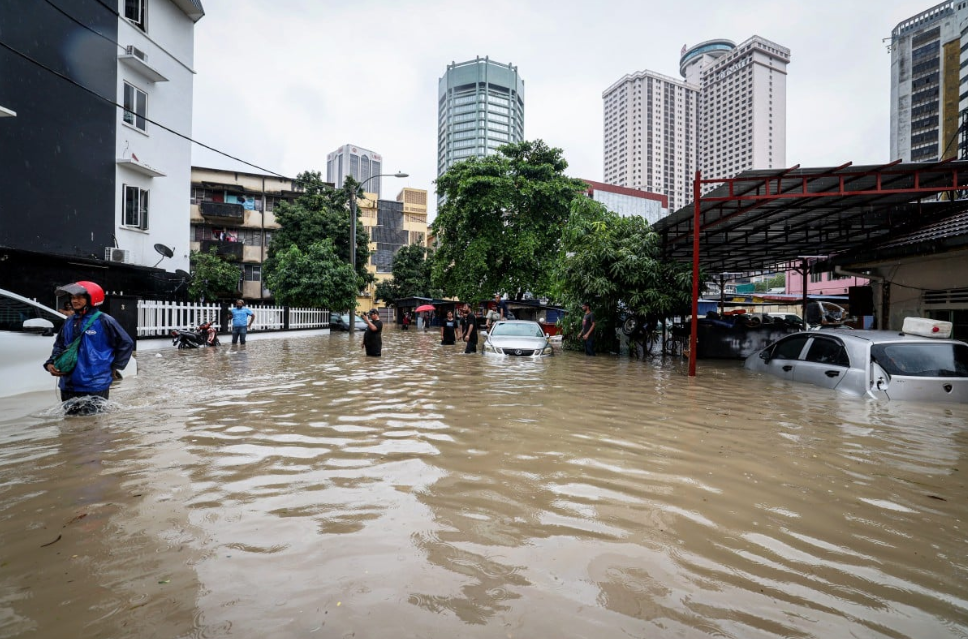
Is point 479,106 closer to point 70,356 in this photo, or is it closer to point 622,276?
point 622,276

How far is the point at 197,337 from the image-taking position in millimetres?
15875

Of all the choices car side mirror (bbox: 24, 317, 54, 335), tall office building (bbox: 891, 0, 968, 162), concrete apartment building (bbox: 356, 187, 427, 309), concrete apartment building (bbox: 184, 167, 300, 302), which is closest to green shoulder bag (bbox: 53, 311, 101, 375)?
car side mirror (bbox: 24, 317, 54, 335)

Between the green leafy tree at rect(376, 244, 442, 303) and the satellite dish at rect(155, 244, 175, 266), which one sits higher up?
the green leafy tree at rect(376, 244, 442, 303)

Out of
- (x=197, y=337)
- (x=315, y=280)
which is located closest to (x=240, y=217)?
(x=315, y=280)

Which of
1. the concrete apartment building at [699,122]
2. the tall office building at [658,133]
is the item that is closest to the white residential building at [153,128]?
the concrete apartment building at [699,122]

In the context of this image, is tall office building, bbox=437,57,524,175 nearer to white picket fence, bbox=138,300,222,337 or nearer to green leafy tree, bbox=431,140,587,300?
green leafy tree, bbox=431,140,587,300

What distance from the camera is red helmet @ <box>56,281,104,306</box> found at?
522 centimetres

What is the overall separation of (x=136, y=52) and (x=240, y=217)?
23124mm

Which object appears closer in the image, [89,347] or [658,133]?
[89,347]

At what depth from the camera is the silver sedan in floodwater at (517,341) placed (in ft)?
43.7

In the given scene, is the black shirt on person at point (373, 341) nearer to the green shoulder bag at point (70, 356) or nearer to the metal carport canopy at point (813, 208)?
the metal carport canopy at point (813, 208)

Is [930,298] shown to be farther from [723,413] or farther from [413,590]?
[413,590]

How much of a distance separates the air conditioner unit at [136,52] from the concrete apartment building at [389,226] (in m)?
45.6

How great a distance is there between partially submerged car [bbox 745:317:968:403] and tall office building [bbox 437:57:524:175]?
11337 cm
